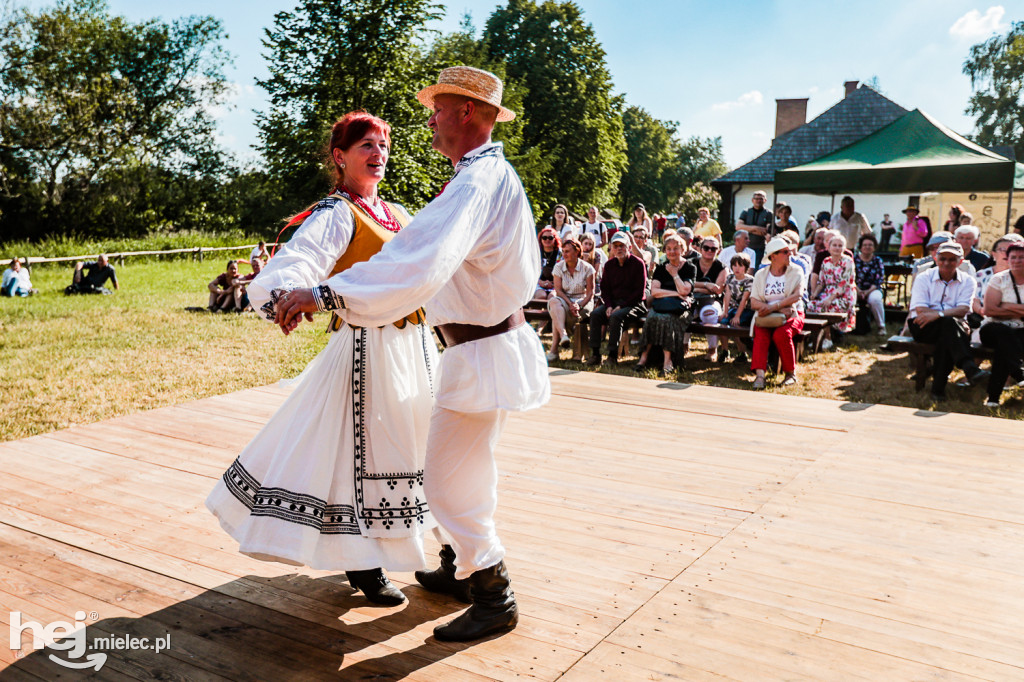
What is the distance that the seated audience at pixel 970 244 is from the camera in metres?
8.07

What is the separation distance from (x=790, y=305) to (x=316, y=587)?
5768mm

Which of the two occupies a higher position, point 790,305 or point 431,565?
point 790,305

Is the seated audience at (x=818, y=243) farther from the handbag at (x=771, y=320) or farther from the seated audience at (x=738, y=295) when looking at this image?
the handbag at (x=771, y=320)

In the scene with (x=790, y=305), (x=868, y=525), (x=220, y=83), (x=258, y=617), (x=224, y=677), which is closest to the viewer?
(x=224, y=677)

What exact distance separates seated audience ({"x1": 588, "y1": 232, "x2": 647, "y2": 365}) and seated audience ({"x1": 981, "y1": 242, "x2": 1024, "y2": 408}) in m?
3.15

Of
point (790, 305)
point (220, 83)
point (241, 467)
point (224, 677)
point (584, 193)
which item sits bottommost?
point (224, 677)

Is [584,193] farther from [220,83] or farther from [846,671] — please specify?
[846,671]

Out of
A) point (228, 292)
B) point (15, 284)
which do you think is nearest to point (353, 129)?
point (228, 292)

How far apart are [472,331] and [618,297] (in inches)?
242

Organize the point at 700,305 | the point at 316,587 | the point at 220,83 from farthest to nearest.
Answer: the point at 220,83 < the point at 700,305 < the point at 316,587

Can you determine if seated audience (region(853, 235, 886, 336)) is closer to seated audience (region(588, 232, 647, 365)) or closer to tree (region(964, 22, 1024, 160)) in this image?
seated audience (region(588, 232, 647, 365))

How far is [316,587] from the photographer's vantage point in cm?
278

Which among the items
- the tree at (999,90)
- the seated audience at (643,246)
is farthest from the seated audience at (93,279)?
the tree at (999,90)

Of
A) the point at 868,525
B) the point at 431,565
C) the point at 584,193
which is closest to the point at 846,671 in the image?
the point at 868,525
